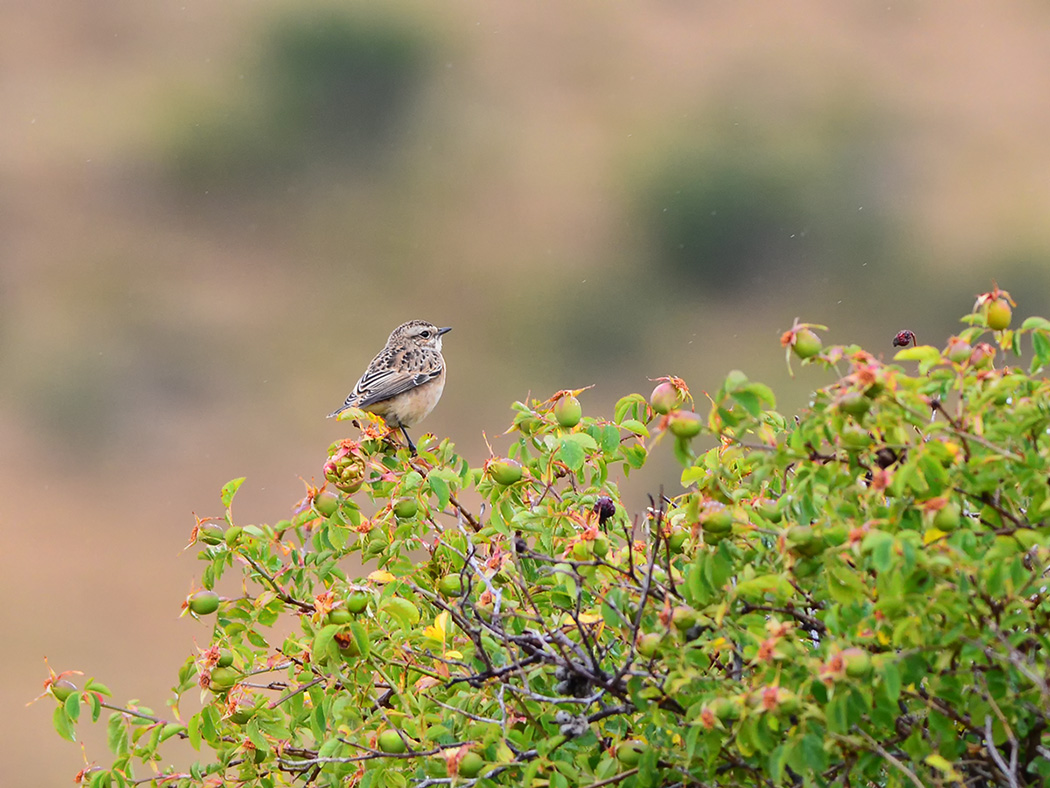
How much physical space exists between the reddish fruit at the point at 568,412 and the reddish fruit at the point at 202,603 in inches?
36.1

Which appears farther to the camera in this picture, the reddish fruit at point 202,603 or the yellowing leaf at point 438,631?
the reddish fruit at point 202,603

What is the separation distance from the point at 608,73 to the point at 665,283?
741 centimetres

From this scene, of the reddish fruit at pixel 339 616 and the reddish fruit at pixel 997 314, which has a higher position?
the reddish fruit at pixel 997 314

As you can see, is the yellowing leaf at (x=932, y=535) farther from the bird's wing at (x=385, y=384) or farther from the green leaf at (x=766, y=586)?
the bird's wing at (x=385, y=384)

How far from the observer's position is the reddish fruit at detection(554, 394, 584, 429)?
11.0ft

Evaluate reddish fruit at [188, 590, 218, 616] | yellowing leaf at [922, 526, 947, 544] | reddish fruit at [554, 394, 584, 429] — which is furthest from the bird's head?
yellowing leaf at [922, 526, 947, 544]

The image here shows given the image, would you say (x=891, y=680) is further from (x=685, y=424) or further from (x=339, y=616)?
(x=339, y=616)

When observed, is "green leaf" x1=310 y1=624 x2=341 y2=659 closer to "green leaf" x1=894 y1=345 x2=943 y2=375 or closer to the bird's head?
"green leaf" x1=894 y1=345 x2=943 y2=375

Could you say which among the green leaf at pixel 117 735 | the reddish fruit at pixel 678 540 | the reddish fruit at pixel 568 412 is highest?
the reddish fruit at pixel 568 412

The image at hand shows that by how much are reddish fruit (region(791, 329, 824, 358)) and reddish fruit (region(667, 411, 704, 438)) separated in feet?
0.81

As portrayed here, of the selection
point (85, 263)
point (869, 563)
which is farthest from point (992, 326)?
point (85, 263)

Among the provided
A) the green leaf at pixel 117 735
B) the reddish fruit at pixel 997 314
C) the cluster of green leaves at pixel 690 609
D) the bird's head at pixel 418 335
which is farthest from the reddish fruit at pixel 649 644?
the bird's head at pixel 418 335

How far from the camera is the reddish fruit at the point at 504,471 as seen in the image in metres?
3.30

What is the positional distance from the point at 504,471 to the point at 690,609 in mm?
818
